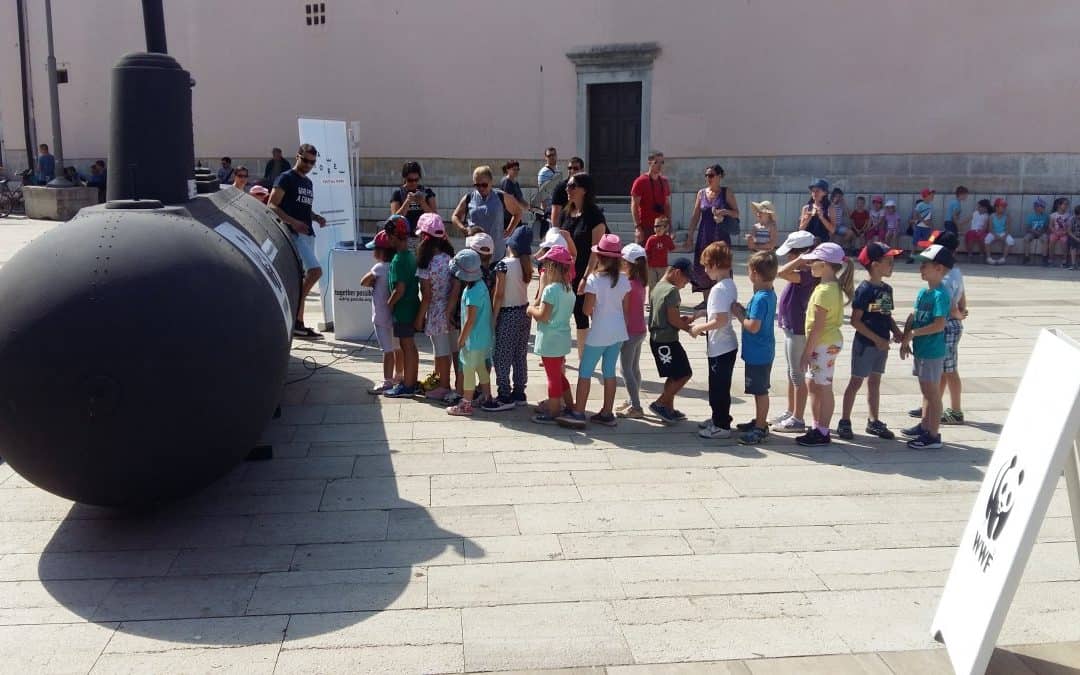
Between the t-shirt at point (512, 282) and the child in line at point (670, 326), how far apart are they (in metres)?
1.13

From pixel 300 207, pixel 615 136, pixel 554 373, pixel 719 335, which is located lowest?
pixel 554 373

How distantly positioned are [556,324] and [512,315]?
22.9 inches

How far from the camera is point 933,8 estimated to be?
19688 mm

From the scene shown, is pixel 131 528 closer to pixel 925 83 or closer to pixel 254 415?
pixel 254 415

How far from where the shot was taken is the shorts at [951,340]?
790cm

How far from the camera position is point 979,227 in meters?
19.4

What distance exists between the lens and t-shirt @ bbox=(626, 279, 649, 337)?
824 cm

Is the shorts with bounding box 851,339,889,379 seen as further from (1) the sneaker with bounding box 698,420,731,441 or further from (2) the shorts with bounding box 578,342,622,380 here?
(2) the shorts with bounding box 578,342,622,380

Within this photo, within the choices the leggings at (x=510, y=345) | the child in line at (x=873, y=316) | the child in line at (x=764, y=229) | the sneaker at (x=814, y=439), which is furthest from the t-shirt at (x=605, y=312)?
the child in line at (x=764, y=229)

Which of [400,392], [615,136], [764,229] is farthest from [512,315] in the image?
[615,136]

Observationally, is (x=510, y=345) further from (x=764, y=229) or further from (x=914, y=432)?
(x=764, y=229)

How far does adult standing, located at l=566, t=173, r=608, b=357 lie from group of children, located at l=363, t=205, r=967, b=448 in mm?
549

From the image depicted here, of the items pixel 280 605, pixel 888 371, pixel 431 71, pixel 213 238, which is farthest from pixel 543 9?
pixel 280 605

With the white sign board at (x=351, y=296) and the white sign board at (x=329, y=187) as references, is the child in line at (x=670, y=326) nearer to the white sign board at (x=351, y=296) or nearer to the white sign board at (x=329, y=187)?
the white sign board at (x=351, y=296)
